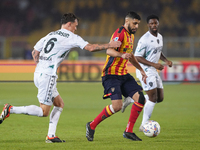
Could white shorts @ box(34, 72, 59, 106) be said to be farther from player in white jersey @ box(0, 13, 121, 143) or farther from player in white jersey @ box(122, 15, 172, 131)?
player in white jersey @ box(122, 15, 172, 131)

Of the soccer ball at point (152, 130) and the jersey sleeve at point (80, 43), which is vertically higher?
the jersey sleeve at point (80, 43)

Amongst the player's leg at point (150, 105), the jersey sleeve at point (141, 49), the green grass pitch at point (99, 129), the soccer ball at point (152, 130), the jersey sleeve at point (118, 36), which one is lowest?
the green grass pitch at point (99, 129)

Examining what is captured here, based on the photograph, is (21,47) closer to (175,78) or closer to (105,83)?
(175,78)

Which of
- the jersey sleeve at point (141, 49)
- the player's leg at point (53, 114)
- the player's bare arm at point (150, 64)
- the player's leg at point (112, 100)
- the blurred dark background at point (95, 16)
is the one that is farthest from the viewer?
the blurred dark background at point (95, 16)

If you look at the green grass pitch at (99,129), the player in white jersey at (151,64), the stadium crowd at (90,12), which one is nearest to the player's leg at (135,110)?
the green grass pitch at (99,129)

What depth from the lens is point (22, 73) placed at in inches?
645

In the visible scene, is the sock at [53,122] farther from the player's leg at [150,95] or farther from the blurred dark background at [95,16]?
the blurred dark background at [95,16]

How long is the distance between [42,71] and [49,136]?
3.27 feet

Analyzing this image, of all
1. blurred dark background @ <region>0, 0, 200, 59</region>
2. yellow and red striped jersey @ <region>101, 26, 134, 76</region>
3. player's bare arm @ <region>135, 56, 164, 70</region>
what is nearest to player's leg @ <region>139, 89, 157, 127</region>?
player's bare arm @ <region>135, 56, 164, 70</region>

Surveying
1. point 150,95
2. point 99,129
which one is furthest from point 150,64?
point 99,129

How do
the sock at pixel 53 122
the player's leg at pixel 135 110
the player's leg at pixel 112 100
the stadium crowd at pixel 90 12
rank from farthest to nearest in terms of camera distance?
the stadium crowd at pixel 90 12, the player's leg at pixel 135 110, the player's leg at pixel 112 100, the sock at pixel 53 122

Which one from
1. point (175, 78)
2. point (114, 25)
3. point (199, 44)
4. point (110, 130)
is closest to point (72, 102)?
point (110, 130)

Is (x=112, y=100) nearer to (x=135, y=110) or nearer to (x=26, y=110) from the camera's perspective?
(x=135, y=110)

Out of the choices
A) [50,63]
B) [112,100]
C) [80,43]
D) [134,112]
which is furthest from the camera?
[134,112]
